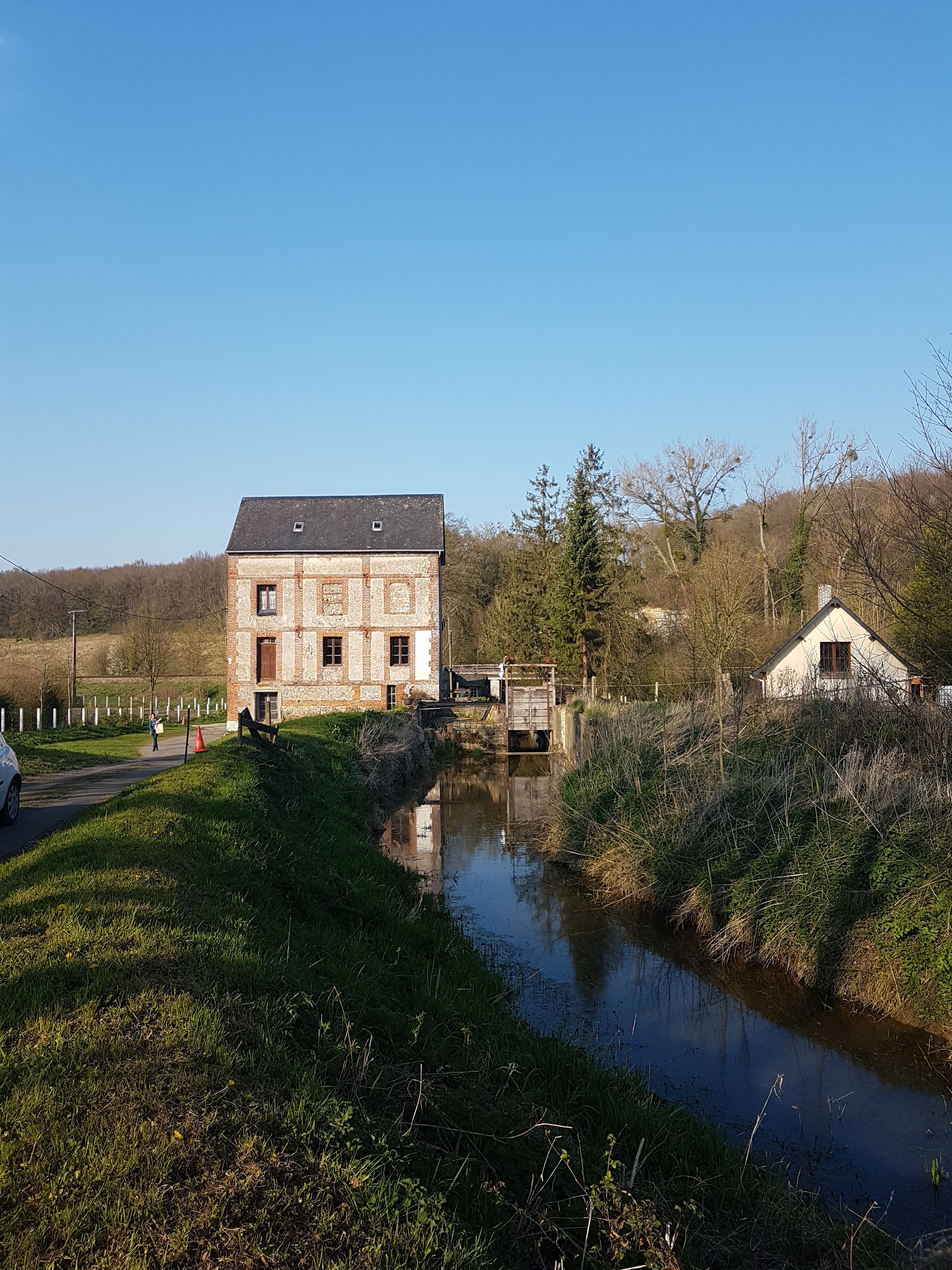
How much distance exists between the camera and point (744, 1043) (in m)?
7.57

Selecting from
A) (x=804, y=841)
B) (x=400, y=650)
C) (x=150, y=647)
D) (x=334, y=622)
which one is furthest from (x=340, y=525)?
(x=804, y=841)

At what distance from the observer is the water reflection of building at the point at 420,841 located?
13.4 m

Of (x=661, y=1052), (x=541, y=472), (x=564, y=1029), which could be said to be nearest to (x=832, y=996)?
(x=661, y=1052)

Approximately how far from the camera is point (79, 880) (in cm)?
596

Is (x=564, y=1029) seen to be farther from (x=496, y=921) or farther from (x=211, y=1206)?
(x=211, y=1206)

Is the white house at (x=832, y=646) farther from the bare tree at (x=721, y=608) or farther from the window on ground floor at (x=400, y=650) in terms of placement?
the window on ground floor at (x=400, y=650)

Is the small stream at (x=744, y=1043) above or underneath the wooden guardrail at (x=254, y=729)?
underneath

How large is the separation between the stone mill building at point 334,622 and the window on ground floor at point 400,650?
29 millimetres

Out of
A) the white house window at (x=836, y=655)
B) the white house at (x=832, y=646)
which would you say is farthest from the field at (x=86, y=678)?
the white house window at (x=836, y=655)

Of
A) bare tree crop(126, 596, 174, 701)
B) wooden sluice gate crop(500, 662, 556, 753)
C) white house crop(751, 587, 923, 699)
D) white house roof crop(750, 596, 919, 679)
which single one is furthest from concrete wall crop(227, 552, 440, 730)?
white house crop(751, 587, 923, 699)

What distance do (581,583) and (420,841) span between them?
854 inches

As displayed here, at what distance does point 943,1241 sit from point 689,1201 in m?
1.35

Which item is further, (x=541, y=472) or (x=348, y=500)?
(x=541, y=472)

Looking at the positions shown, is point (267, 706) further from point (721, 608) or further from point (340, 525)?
point (721, 608)
